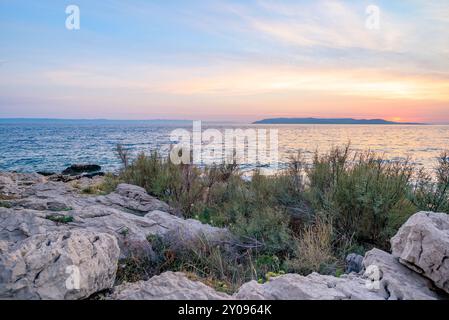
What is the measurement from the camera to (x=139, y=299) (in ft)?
9.80

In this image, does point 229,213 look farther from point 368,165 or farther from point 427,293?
point 427,293

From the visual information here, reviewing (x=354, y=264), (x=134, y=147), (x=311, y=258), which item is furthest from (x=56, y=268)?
(x=134, y=147)

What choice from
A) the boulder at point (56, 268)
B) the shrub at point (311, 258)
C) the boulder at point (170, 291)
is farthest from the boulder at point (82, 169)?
the boulder at point (170, 291)

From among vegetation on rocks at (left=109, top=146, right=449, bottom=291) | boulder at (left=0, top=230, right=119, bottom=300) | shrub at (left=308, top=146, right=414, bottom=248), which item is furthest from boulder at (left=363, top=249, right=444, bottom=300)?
boulder at (left=0, top=230, right=119, bottom=300)

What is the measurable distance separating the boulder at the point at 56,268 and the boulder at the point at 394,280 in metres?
2.62

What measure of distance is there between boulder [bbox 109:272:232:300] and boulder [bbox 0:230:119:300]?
32 centimetres

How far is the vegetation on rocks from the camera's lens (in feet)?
16.1

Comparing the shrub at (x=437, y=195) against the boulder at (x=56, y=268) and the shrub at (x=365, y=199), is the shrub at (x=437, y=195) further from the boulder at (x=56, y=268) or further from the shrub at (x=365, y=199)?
the boulder at (x=56, y=268)

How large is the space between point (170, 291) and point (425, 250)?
2.51m

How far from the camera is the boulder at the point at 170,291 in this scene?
303cm

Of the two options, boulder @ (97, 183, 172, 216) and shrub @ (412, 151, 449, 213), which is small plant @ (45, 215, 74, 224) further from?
shrub @ (412, 151, 449, 213)

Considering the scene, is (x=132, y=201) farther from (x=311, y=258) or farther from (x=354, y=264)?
(x=354, y=264)
